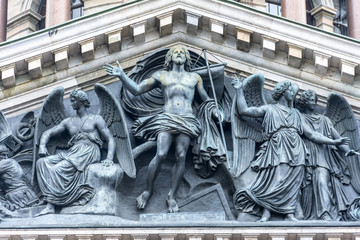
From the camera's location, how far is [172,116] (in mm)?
25859

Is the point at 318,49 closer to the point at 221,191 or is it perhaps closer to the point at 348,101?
the point at 348,101

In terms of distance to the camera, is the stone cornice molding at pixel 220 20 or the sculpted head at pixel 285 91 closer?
the sculpted head at pixel 285 91

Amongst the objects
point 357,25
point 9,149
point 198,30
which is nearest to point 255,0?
point 357,25

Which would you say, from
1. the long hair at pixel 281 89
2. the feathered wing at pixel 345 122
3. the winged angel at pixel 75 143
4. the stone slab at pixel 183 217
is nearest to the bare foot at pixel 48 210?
the winged angel at pixel 75 143

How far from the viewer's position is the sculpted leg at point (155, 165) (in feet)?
84.1

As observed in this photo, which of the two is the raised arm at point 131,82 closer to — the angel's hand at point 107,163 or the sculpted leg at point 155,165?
the sculpted leg at point 155,165

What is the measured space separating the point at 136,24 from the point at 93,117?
204 centimetres

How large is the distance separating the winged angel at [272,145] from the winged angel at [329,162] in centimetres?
20

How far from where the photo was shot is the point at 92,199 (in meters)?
25.4

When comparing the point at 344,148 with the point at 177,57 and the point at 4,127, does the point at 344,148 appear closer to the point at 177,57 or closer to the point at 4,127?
the point at 177,57

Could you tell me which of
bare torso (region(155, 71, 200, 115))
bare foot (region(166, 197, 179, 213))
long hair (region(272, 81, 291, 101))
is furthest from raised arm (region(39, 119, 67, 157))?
long hair (region(272, 81, 291, 101))

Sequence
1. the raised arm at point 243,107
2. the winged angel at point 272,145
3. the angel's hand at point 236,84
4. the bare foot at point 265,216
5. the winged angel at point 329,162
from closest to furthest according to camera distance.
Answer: the bare foot at point 265,216
the winged angel at point 272,145
the winged angel at point 329,162
the raised arm at point 243,107
the angel's hand at point 236,84

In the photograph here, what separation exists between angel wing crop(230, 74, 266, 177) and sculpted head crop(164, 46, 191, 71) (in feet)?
3.67

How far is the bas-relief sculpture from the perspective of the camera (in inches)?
1002
